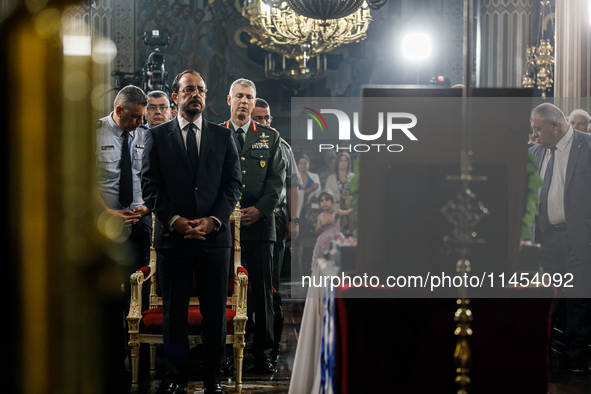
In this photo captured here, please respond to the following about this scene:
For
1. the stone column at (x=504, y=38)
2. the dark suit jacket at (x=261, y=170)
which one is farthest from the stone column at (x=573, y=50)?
the stone column at (x=504, y=38)

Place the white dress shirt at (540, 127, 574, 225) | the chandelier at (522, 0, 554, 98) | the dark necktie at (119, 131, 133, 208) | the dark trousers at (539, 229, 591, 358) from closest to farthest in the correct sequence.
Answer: the dark necktie at (119, 131, 133, 208), the dark trousers at (539, 229, 591, 358), the white dress shirt at (540, 127, 574, 225), the chandelier at (522, 0, 554, 98)

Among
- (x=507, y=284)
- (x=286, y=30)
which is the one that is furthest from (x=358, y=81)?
(x=507, y=284)

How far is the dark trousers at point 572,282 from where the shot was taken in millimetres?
3854

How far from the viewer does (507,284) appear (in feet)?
6.01

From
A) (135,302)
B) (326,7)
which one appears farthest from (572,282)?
(326,7)

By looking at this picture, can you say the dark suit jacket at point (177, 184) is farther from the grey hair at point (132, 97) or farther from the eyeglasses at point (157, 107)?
the eyeglasses at point (157, 107)

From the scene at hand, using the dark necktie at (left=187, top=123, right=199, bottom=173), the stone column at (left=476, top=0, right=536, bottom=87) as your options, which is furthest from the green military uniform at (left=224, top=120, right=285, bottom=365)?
the stone column at (left=476, top=0, right=536, bottom=87)

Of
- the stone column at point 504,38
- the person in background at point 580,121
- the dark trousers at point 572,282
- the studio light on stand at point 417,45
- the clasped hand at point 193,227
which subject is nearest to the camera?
the clasped hand at point 193,227

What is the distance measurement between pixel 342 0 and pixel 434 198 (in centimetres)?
464

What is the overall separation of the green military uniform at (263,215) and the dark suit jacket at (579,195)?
6.35 feet

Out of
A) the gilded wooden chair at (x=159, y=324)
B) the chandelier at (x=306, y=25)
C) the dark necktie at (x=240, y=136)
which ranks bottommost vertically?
→ the gilded wooden chair at (x=159, y=324)

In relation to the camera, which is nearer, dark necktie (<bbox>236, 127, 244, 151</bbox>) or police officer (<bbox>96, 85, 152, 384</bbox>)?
police officer (<bbox>96, 85, 152, 384</bbox>)

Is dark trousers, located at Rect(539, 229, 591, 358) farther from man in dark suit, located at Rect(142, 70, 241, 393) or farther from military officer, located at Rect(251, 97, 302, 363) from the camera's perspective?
man in dark suit, located at Rect(142, 70, 241, 393)

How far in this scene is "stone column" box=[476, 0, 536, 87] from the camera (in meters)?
9.85
